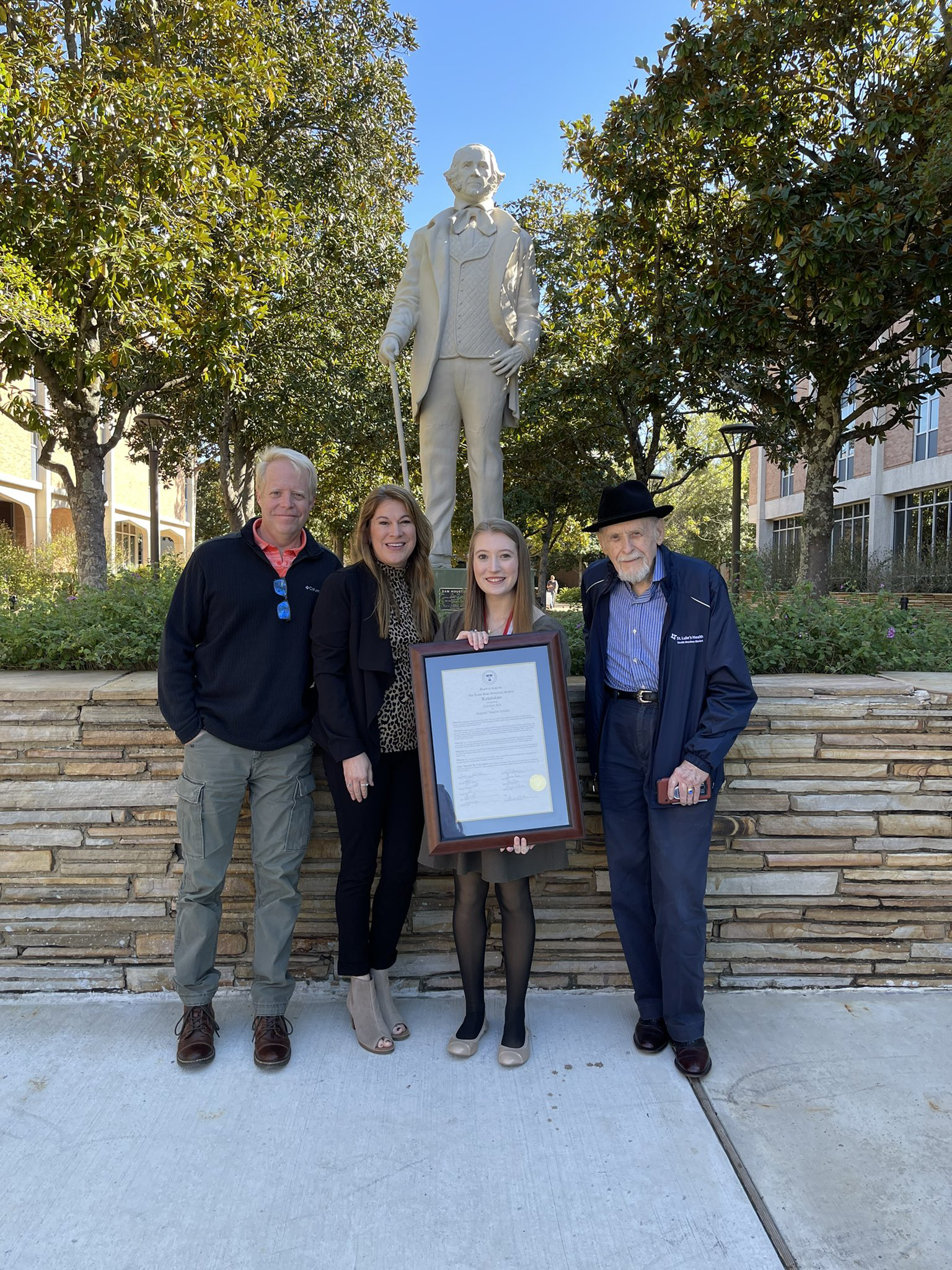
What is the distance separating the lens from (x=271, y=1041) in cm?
309

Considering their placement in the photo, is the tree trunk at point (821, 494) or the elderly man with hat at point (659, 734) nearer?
the elderly man with hat at point (659, 734)

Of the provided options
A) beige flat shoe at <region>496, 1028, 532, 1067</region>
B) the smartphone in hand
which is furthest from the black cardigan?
beige flat shoe at <region>496, 1028, 532, 1067</region>

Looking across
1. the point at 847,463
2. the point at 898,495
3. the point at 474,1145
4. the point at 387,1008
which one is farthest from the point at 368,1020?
the point at 847,463

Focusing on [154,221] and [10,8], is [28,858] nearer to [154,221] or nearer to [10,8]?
[154,221]

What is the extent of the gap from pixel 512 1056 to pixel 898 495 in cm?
3021

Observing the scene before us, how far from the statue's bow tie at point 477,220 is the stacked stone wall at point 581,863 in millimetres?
2926

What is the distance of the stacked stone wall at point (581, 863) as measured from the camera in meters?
3.58

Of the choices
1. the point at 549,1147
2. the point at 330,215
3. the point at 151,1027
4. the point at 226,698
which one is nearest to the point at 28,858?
the point at 151,1027

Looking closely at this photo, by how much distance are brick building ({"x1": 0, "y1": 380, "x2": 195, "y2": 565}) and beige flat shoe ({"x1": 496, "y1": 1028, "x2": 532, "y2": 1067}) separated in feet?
60.6

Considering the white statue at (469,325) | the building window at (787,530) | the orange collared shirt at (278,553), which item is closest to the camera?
the orange collared shirt at (278,553)

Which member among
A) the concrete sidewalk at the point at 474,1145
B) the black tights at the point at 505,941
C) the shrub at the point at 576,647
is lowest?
the concrete sidewalk at the point at 474,1145

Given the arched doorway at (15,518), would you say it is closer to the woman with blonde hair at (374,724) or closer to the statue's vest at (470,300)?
the statue's vest at (470,300)

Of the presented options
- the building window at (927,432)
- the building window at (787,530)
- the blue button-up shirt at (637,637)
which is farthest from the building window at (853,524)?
the blue button-up shirt at (637,637)

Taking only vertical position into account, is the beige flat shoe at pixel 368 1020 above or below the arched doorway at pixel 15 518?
below
